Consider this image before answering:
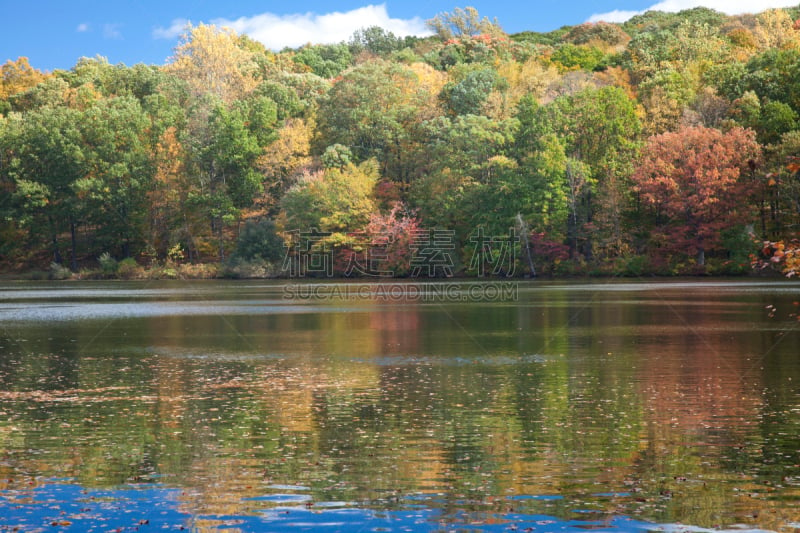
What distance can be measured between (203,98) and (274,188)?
1355 cm

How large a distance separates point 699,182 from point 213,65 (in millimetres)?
59055

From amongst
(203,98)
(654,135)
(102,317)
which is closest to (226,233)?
(203,98)

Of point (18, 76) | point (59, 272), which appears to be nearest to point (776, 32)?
point (59, 272)

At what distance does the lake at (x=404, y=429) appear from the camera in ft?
31.7

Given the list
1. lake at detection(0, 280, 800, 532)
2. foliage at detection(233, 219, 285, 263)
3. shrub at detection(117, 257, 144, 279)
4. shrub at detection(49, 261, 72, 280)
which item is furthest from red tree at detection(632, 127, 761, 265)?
shrub at detection(49, 261, 72, 280)

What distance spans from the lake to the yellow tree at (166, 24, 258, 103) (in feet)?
264

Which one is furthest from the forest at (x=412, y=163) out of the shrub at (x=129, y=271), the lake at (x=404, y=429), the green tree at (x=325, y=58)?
the lake at (x=404, y=429)

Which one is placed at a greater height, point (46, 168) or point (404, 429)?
point (46, 168)

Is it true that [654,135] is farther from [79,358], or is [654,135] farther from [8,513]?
[8,513]

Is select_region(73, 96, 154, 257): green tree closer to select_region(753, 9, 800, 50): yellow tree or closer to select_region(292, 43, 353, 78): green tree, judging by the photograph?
select_region(292, 43, 353, 78): green tree

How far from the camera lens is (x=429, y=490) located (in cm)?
1047

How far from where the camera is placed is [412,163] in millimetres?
91875

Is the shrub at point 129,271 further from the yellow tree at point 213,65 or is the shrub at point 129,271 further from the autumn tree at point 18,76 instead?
the autumn tree at point 18,76

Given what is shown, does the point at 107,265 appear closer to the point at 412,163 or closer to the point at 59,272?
the point at 59,272
